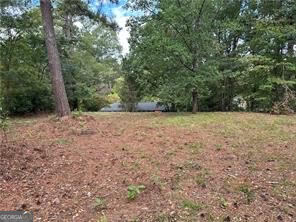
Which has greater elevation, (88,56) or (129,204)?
(88,56)

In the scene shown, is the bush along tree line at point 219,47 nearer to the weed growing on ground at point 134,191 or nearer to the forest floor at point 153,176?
the forest floor at point 153,176

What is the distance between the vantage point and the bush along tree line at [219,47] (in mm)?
8938

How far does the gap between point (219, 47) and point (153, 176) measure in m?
7.86

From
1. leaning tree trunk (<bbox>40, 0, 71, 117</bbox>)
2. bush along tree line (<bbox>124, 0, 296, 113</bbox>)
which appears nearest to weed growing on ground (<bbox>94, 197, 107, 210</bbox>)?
leaning tree trunk (<bbox>40, 0, 71, 117</bbox>)

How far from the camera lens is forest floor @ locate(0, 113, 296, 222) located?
2744 mm

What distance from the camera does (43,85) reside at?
11906mm

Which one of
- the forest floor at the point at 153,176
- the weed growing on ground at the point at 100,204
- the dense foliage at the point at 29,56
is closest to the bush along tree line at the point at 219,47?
the dense foliage at the point at 29,56

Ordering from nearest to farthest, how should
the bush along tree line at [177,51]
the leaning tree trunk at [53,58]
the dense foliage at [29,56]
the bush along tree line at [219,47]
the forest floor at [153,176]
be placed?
1. the forest floor at [153,176]
2. the leaning tree trunk at [53,58]
3. the bush along tree line at [177,51]
4. the bush along tree line at [219,47]
5. the dense foliage at [29,56]

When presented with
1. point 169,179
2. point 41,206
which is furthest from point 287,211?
point 41,206

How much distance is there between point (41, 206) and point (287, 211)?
2.44 m

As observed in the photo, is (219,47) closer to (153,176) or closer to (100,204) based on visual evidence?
(153,176)

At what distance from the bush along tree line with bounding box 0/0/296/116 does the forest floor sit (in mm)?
3389

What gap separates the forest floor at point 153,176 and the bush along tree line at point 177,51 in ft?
11.1

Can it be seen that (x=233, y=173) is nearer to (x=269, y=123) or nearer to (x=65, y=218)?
(x=65, y=218)
